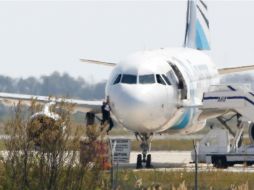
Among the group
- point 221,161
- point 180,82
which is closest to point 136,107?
point 180,82

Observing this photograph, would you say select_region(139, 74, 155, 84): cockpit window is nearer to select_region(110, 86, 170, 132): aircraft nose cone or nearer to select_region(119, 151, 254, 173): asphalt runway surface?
select_region(110, 86, 170, 132): aircraft nose cone

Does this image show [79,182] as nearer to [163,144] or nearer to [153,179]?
[153,179]

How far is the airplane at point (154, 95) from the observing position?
3316 centimetres

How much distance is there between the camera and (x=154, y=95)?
33719 mm

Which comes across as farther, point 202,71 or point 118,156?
point 202,71

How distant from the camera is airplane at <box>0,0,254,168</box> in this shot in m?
33.2

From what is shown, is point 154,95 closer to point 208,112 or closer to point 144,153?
point 144,153

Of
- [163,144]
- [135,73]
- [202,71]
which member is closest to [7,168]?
[135,73]

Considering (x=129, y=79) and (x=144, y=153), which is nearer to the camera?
(x=129, y=79)

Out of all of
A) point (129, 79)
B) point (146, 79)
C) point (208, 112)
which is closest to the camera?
point (129, 79)

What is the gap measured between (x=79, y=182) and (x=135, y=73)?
42.0 ft

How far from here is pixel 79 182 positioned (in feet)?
70.3

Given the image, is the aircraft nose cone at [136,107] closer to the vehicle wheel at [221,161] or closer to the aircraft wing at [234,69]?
the vehicle wheel at [221,161]

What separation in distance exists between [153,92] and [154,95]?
10 centimetres
